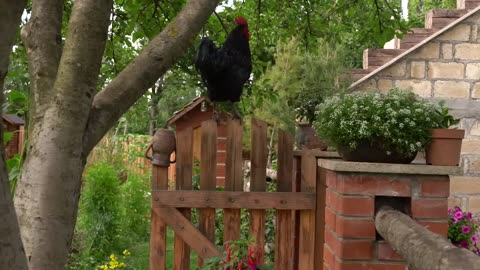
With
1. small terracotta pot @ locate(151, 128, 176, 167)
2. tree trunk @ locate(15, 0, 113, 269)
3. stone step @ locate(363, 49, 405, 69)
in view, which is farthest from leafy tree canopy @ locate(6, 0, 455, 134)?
tree trunk @ locate(15, 0, 113, 269)

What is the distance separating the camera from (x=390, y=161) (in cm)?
231

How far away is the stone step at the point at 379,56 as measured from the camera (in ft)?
19.7

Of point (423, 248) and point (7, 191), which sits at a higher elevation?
point (7, 191)

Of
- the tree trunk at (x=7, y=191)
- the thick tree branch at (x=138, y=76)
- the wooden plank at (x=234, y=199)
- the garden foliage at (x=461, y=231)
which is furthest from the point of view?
the garden foliage at (x=461, y=231)

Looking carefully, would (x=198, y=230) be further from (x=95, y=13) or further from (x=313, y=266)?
(x=95, y=13)

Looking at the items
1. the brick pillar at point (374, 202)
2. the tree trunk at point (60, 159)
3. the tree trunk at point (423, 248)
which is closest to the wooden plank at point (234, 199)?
the brick pillar at point (374, 202)

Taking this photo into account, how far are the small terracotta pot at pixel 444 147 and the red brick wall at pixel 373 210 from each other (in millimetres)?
78

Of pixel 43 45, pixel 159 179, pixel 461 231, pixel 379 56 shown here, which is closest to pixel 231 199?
pixel 159 179

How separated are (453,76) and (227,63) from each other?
168 inches

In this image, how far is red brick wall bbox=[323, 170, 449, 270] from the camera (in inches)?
86.9

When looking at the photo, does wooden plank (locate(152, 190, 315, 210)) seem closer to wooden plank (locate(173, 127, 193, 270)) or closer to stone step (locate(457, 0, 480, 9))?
wooden plank (locate(173, 127, 193, 270))

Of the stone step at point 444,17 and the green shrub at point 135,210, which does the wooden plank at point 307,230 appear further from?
the green shrub at point 135,210

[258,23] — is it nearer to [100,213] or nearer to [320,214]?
[320,214]

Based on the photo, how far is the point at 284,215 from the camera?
3.09 meters
